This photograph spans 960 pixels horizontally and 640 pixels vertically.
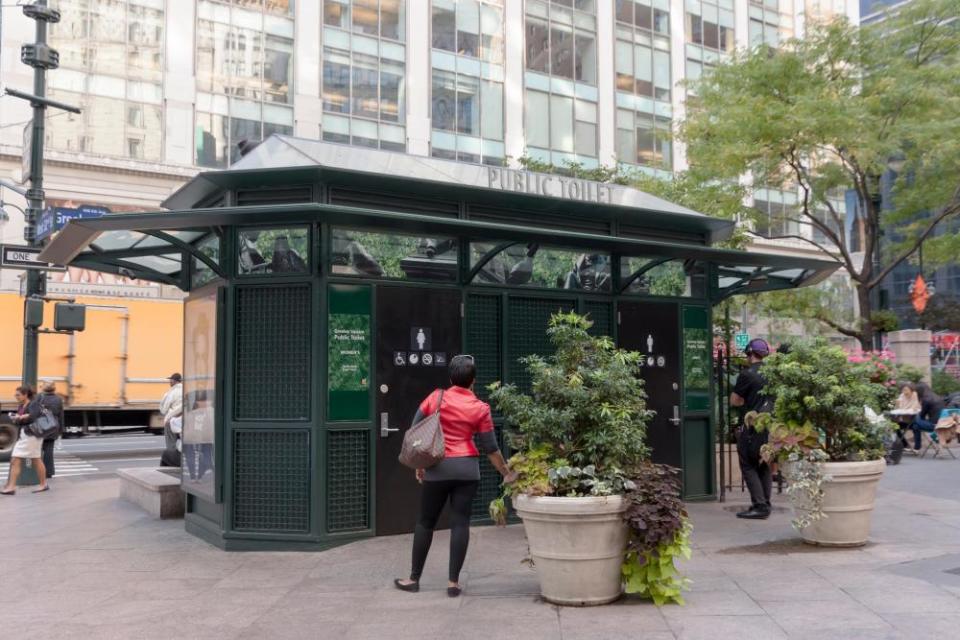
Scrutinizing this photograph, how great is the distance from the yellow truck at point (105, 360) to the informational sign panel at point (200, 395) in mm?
11984

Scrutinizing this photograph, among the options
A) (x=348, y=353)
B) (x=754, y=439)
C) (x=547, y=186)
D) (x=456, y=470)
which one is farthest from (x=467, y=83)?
(x=456, y=470)

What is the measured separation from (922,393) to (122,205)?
26.6 meters

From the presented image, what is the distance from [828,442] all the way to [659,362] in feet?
9.28

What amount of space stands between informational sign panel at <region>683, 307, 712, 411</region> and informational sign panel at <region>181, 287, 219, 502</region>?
5854 millimetres

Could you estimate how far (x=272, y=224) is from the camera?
8438mm

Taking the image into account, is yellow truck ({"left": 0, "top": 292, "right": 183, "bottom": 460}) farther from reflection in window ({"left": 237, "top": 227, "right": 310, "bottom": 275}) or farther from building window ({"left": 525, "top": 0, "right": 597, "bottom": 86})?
building window ({"left": 525, "top": 0, "right": 597, "bottom": 86})

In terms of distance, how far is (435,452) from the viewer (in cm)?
626

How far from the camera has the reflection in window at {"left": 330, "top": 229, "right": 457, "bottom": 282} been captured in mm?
8578

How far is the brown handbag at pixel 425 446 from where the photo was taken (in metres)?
6.26

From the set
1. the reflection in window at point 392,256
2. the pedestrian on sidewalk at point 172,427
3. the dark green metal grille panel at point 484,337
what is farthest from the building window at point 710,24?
the reflection in window at point 392,256

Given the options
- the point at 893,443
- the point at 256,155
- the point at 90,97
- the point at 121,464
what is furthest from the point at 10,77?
the point at 893,443

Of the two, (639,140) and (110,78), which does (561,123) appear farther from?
(110,78)

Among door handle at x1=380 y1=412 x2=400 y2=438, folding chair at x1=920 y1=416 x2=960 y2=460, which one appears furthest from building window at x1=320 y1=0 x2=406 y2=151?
door handle at x1=380 y1=412 x2=400 y2=438

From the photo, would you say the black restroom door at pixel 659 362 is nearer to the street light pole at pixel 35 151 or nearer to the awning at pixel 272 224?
the awning at pixel 272 224
